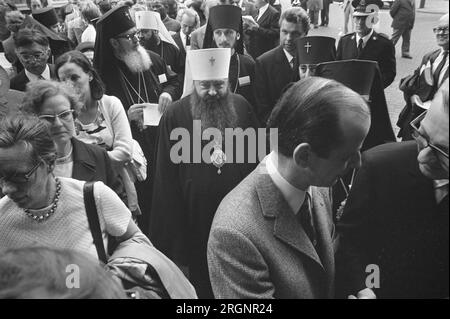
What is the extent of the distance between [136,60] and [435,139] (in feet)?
7.73

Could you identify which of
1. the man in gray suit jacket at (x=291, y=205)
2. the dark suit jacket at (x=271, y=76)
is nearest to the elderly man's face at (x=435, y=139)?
the man in gray suit jacket at (x=291, y=205)

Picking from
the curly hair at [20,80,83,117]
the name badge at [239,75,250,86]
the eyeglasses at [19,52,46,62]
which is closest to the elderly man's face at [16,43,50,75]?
the eyeglasses at [19,52,46,62]

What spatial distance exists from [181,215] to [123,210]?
2.09ft

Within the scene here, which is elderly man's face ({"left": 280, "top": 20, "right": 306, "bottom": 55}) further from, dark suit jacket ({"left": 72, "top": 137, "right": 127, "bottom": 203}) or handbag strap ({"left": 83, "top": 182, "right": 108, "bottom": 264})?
handbag strap ({"left": 83, "top": 182, "right": 108, "bottom": 264})

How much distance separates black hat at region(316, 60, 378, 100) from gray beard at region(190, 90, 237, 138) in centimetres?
42

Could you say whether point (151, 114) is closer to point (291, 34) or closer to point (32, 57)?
point (32, 57)

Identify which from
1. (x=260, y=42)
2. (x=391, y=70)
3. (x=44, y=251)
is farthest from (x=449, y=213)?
(x=260, y=42)

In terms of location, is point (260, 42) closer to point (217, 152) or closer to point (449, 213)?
point (217, 152)

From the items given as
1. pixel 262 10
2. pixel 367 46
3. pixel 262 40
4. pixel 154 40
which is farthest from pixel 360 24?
pixel 262 10

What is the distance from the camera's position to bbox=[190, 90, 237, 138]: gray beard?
71.9 inches

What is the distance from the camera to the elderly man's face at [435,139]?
628 mm

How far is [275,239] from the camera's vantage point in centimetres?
95

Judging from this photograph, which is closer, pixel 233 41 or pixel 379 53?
pixel 379 53

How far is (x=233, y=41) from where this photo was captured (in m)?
2.90
